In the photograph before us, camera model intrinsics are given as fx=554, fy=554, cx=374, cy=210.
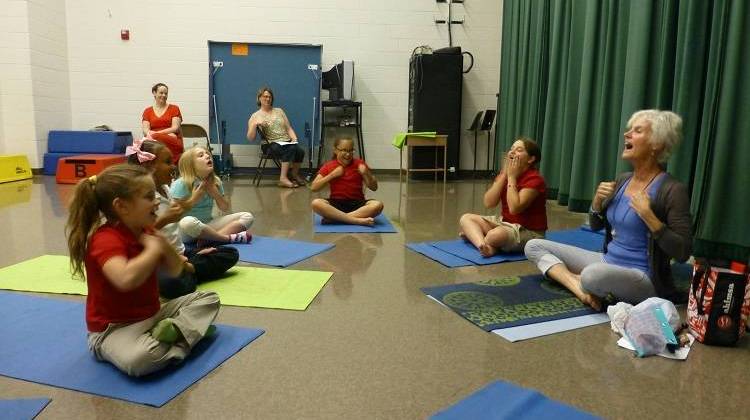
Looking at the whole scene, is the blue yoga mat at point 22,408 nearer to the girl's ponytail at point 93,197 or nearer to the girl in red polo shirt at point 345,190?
the girl's ponytail at point 93,197

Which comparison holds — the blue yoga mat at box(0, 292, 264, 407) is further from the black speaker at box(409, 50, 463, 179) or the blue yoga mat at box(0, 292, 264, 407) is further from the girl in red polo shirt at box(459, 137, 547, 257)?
the black speaker at box(409, 50, 463, 179)

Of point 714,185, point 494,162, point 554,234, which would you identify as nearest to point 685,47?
point 714,185

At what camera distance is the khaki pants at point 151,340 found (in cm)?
164

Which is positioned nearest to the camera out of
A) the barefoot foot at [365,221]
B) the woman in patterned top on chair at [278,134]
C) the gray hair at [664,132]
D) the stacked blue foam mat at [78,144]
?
the gray hair at [664,132]

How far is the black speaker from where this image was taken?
7.05m

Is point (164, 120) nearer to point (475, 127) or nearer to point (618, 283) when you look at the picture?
point (475, 127)

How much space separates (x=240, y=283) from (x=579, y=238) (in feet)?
7.26

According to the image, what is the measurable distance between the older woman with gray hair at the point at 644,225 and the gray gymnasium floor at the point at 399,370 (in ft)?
0.77

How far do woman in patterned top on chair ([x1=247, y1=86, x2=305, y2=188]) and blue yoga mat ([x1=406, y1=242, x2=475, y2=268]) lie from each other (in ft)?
11.4

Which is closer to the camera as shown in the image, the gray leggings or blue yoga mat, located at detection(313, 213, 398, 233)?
the gray leggings

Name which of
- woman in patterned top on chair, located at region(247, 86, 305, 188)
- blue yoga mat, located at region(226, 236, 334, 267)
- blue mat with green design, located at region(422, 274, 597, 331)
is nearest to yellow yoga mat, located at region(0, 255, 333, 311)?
blue yoga mat, located at region(226, 236, 334, 267)

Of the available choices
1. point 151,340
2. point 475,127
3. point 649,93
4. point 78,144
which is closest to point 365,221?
point 649,93

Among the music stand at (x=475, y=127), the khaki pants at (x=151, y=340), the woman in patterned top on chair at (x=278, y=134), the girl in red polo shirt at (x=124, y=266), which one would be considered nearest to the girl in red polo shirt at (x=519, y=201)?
the khaki pants at (x=151, y=340)

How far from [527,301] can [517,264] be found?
67 cm
